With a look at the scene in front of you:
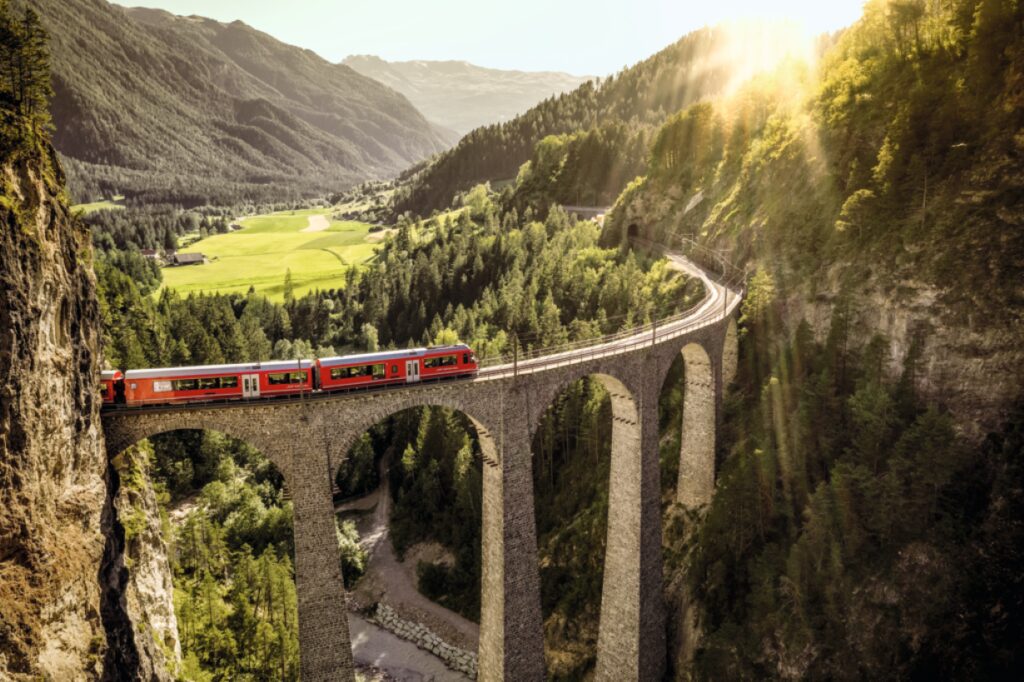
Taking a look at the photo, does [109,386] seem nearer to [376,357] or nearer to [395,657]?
[376,357]

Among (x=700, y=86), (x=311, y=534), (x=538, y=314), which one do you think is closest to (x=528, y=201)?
(x=538, y=314)

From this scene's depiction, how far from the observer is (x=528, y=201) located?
125 m

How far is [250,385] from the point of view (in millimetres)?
31031

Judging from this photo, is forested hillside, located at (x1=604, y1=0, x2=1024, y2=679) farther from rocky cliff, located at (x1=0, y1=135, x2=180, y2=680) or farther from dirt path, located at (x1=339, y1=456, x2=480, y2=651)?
rocky cliff, located at (x1=0, y1=135, x2=180, y2=680)

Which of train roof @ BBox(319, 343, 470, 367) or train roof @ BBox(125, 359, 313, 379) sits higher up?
train roof @ BBox(125, 359, 313, 379)

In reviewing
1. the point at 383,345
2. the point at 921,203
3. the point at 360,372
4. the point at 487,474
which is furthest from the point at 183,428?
the point at 383,345

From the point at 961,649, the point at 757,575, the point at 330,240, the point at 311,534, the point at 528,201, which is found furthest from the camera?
the point at 330,240

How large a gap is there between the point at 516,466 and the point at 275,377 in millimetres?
14587

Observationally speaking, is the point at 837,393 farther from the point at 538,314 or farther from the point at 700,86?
the point at 700,86

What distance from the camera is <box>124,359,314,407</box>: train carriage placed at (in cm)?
2948

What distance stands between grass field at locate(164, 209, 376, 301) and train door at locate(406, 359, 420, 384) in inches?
3543

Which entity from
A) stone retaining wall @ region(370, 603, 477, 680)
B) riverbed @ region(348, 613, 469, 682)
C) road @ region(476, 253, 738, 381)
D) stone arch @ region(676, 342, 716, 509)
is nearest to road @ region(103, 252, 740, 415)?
road @ region(476, 253, 738, 381)

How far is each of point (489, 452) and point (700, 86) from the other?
6775 inches

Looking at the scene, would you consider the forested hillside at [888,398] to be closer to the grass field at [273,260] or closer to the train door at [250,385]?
the train door at [250,385]
